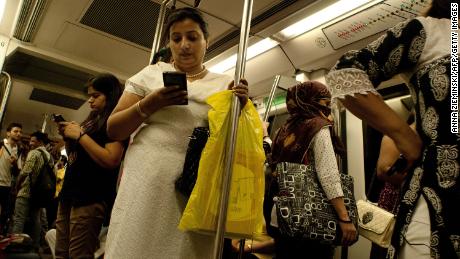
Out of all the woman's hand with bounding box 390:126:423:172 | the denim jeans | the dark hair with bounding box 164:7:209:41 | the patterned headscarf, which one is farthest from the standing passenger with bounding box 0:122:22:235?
the woman's hand with bounding box 390:126:423:172

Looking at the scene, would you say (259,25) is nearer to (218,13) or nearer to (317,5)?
(218,13)

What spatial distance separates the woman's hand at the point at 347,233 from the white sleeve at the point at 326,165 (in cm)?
15

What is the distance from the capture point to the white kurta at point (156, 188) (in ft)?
3.75

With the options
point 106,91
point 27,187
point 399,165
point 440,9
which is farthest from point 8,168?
point 440,9

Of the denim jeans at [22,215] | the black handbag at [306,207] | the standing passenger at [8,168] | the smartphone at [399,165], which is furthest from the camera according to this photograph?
the standing passenger at [8,168]

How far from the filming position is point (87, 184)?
1764 millimetres

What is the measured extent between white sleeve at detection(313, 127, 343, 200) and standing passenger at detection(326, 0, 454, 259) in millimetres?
832

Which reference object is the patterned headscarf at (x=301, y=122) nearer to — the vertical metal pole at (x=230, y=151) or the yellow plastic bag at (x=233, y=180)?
the yellow plastic bag at (x=233, y=180)

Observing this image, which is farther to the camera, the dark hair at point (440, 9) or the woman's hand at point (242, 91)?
the woman's hand at point (242, 91)

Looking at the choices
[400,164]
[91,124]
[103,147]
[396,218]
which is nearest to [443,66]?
[400,164]

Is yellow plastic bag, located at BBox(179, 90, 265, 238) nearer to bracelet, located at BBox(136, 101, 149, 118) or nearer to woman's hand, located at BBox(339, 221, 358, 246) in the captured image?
bracelet, located at BBox(136, 101, 149, 118)

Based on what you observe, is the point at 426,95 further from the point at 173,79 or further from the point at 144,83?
the point at 144,83

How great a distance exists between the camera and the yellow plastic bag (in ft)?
3.62

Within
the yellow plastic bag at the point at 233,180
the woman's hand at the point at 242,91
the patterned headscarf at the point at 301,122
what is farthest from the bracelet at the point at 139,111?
the patterned headscarf at the point at 301,122
